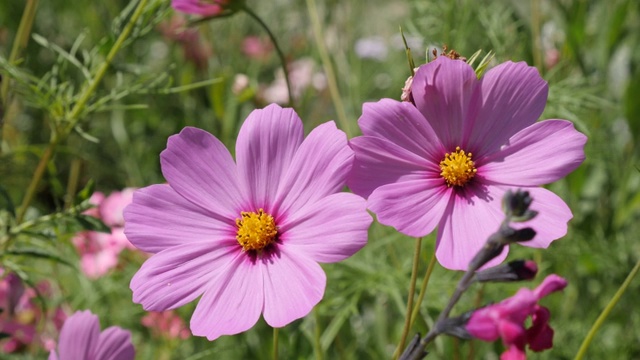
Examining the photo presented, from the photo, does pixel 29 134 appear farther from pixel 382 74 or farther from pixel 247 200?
pixel 247 200

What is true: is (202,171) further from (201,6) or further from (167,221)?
(201,6)

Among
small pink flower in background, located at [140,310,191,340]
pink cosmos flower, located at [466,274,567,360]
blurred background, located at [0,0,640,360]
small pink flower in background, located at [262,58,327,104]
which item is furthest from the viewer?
small pink flower in background, located at [262,58,327,104]

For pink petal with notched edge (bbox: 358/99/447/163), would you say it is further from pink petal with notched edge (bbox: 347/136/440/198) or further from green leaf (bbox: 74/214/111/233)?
green leaf (bbox: 74/214/111/233)

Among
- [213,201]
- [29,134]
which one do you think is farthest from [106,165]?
[213,201]

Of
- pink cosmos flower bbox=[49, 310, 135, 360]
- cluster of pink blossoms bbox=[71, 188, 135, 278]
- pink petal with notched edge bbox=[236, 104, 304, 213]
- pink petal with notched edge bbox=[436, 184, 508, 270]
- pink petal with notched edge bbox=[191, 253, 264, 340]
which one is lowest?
pink petal with notched edge bbox=[436, 184, 508, 270]

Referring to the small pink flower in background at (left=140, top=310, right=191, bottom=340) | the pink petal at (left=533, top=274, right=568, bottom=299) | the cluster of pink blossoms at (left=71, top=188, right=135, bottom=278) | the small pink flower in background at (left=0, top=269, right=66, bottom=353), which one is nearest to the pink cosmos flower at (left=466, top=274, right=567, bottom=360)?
the pink petal at (left=533, top=274, right=568, bottom=299)

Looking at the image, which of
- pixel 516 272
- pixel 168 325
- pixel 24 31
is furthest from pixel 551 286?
pixel 168 325
